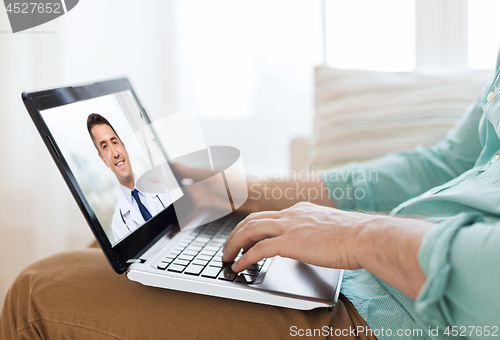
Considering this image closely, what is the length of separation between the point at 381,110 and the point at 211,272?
0.71 m

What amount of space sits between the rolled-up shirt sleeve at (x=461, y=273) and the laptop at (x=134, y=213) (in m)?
0.13

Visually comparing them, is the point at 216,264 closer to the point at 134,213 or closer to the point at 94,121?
the point at 134,213

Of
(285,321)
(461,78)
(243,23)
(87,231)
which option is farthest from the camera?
(243,23)

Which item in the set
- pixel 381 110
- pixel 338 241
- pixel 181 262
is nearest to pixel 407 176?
pixel 381 110

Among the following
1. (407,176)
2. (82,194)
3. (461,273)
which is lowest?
(407,176)

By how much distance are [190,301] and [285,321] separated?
12 centimetres

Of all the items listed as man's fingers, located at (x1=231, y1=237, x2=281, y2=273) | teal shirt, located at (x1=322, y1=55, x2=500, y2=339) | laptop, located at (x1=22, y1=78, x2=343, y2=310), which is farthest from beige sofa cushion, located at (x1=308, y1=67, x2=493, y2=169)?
man's fingers, located at (x1=231, y1=237, x2=281, y2=273)

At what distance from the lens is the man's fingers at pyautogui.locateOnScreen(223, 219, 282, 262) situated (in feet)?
1.62

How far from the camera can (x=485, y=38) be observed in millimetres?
1372

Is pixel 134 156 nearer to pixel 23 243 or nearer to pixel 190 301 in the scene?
pixel 190 301

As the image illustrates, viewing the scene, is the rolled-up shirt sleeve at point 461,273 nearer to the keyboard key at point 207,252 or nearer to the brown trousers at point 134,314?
the brown trousers at point 134,314

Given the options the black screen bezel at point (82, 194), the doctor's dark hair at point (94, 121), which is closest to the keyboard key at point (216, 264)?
the black screen bezel at point (82, 194)

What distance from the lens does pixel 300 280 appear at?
1.62 feet

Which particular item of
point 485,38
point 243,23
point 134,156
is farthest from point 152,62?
point 485,38
